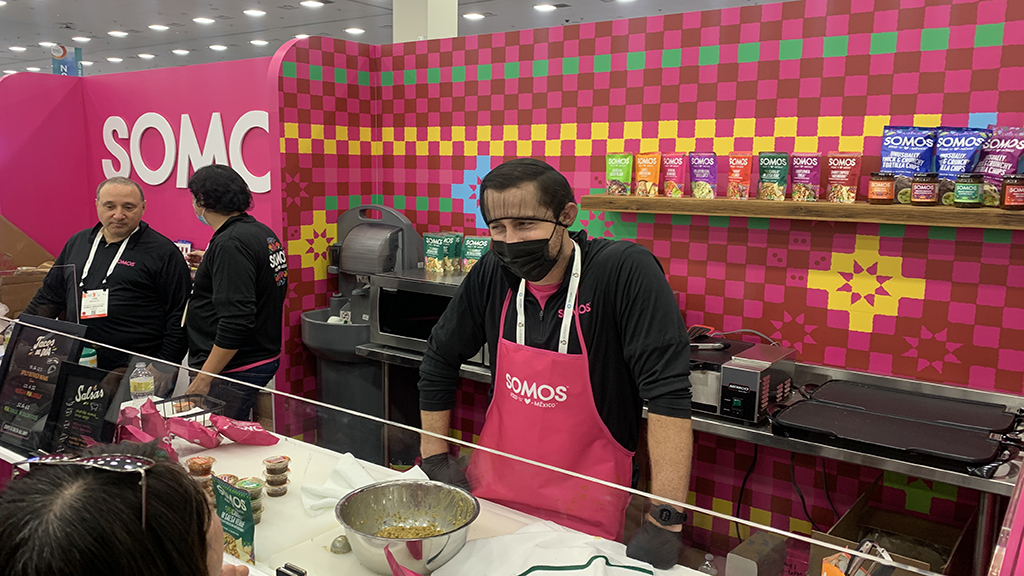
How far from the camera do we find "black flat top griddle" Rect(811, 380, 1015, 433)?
2727 millimetres

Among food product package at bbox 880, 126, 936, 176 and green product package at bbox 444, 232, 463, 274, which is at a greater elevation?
food product package at bbox 880, 126, 936, 176

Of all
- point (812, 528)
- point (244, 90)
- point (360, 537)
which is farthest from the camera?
point (244, 90)

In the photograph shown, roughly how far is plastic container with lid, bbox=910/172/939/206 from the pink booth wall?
3.58 metres

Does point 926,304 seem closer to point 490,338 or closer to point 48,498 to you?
point 490,338

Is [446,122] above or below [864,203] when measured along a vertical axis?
above

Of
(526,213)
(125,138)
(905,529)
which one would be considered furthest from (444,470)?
(125,138)

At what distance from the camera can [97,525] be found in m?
0.84

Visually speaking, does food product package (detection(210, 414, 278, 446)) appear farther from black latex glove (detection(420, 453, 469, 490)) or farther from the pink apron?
the pink apron

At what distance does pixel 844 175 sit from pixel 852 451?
1.13m

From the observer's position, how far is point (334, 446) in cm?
192

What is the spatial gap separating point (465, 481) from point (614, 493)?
1.16 ft

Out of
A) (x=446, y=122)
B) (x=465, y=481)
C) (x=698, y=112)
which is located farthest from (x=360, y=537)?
(x=446, y=122)

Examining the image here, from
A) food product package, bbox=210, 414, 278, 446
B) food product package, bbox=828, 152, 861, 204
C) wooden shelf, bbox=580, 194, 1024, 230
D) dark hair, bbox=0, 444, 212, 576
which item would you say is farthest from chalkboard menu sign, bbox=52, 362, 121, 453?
food product package, bbox=828, 152, 861, 204

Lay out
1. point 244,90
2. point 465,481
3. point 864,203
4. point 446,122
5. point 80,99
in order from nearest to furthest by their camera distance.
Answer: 1. point 465,481
2. point 864,203
3. point 446,122
4. point 244,90
5. point 80,99
